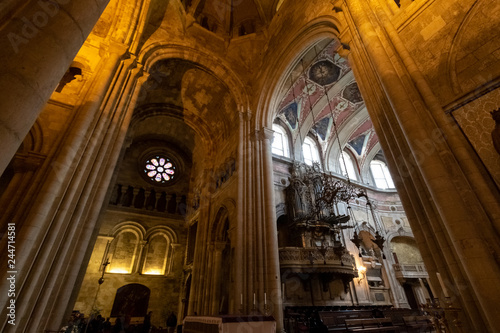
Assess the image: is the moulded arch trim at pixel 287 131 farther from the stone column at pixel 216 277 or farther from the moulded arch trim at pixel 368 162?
the stone column at pixel 216 277

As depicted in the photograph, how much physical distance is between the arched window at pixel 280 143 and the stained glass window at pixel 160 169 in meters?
8.26

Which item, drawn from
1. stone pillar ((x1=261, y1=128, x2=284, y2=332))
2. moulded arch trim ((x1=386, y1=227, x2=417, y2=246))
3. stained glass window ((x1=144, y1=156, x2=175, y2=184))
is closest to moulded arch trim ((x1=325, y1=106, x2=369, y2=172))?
moulded arch trim ((x1=386, y1=227, x2=417, y2=246))

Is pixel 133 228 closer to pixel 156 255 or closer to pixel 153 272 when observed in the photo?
pixel 156 255

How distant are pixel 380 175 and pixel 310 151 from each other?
264 inches

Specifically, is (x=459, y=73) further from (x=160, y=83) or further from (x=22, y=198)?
(x=160, y=83)

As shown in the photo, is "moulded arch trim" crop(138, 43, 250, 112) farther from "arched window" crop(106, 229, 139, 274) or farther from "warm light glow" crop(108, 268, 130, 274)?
"warm light glow" crop(108, 268, 130, 274)

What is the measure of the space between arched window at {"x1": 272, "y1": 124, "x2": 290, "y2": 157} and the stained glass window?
826cm

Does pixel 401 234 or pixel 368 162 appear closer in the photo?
pixel 401 234

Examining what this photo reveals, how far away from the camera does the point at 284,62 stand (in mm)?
9836

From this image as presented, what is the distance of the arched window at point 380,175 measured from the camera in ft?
56.0

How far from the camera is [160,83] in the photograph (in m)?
11.9

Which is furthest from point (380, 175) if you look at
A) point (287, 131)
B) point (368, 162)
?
point (287, 131)

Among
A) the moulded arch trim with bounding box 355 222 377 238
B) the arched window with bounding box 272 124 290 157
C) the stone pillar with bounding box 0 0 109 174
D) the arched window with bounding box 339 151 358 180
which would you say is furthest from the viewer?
the arched window with bounding box 339 151 358 180

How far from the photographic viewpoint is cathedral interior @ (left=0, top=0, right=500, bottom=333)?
3.04m
